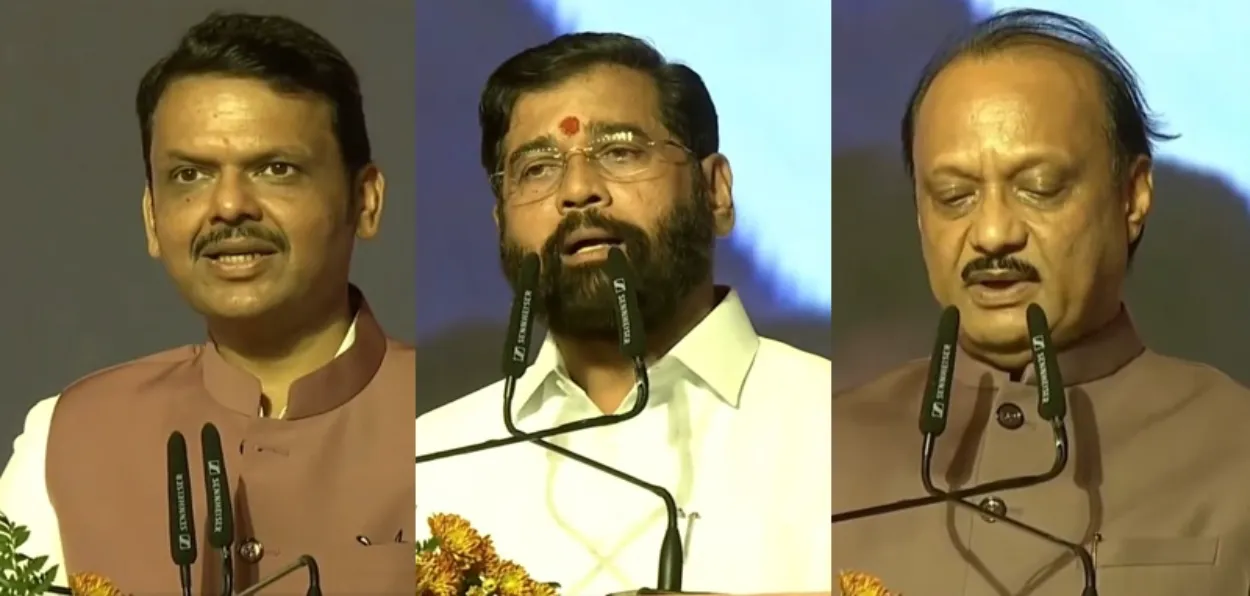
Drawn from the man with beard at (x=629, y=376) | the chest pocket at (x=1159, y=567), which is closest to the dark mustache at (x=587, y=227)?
the man with beard at (x=629, y=376)

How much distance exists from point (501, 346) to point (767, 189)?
1.22 ft

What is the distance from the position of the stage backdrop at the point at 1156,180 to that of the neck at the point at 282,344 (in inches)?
24.0

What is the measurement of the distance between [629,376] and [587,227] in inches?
7.3

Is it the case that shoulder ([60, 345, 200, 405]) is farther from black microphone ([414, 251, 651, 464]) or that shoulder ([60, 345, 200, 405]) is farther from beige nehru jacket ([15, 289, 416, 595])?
black microphone ([414, 251, 651, 464])

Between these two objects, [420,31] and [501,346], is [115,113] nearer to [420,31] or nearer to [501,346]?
Answer: [420,31]

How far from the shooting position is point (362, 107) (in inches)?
72.8

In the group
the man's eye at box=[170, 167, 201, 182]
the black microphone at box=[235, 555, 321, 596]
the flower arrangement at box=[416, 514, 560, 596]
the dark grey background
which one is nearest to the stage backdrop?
the flower arrangement at box=[416, 514, 560, 596]

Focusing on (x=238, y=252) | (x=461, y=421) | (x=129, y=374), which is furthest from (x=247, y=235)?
(x=461, y=421)

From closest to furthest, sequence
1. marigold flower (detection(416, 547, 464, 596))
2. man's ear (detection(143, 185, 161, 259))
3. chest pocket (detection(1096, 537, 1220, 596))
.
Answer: chest pocket (detection(1096, 537, 1220, 596)) < marigold flower (detection(416, 547, 464, 596)) < man's ear (detection(143, 185, 161, 259))

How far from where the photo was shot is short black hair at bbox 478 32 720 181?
1.81 metres

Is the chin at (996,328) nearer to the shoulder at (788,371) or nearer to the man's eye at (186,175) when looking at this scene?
the shoulder at (788,371)

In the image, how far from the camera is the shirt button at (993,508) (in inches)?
67.9

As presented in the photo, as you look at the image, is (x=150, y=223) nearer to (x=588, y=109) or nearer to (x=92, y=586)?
(x=92, y=586)

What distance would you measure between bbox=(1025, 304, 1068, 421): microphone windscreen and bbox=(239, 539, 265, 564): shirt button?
919mm
